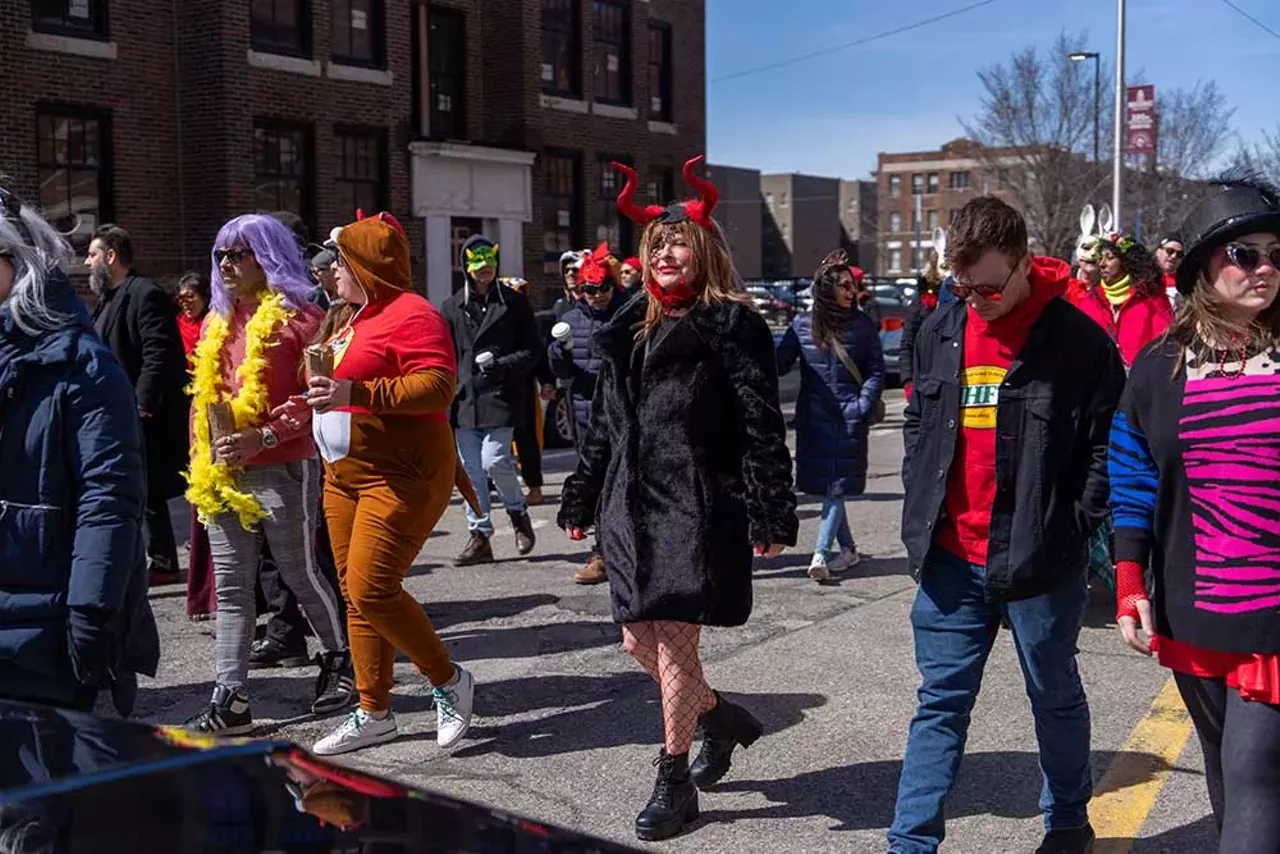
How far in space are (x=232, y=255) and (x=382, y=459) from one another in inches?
45.0

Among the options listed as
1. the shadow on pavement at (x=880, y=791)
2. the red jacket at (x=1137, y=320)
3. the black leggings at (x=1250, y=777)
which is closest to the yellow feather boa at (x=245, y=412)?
the shadow on pavement at (x=880, y=791)

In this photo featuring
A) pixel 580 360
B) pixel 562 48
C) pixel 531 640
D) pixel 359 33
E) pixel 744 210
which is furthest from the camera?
pixel 744 210

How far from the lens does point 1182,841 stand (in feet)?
13.8

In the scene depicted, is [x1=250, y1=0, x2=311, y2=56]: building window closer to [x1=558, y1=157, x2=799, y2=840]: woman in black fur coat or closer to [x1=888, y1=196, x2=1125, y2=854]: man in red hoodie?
[x1=558, y1=157, x2=799, y2=840]: woman in black fur coat

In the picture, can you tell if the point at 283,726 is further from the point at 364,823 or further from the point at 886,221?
the point at 886,221

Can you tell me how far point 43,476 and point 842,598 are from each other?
5.02m

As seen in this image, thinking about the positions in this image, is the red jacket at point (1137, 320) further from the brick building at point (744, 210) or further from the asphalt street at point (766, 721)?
the brick building at point (744, 210)

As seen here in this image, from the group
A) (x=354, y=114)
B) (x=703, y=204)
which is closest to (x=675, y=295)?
(x=703, y=204)

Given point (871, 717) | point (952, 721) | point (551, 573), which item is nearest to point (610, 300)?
point (551, 573)

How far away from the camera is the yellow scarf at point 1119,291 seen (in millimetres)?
8422

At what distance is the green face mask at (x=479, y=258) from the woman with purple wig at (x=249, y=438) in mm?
3255

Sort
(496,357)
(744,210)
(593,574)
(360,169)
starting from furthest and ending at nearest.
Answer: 1. (744,210)
2. (360,169)
3. (496,357)
4. (593,574)

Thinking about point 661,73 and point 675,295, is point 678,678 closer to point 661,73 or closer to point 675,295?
point 675,295

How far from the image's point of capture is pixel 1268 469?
9.85 ft
